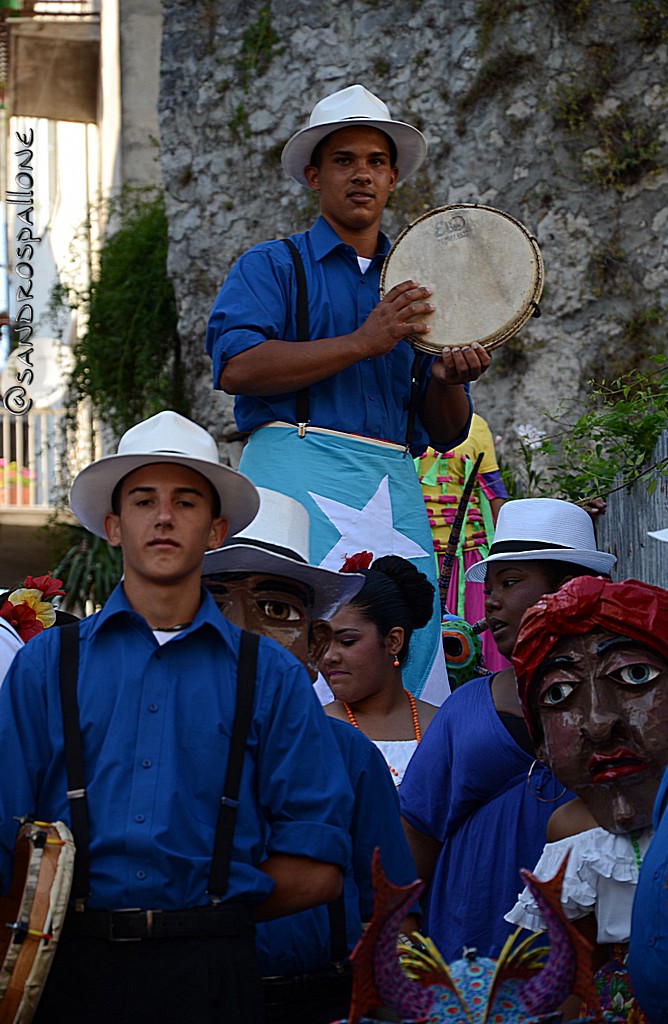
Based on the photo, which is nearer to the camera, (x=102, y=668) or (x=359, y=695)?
(x=102, y=668)

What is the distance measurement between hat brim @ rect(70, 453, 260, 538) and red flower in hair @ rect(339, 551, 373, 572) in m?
1.47

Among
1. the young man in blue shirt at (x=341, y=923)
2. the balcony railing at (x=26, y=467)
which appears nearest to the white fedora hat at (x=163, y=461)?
the young man in blue shirt at (x=341, y=923)

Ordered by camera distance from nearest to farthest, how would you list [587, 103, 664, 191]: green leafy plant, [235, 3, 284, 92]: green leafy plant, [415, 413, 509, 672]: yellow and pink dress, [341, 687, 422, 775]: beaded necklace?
[341, 687, 422, 775]: beaded necklace → [415, 413, 509, 672]: yellow and pink dress → [587, 103, 664, 191]: green leafy plant → [235, 3, 284, 92]: green leafy plant

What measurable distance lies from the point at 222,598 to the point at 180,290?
21.5ft

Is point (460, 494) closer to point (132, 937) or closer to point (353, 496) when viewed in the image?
point (353, 496)

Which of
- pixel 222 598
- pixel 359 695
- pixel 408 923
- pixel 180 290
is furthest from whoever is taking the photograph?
pixel 180 290

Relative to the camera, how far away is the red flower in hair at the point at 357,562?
4.92 meters

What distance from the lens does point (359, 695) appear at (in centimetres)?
485

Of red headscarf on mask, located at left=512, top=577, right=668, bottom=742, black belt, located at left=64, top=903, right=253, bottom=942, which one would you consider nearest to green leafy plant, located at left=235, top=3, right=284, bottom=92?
red headscarf on mask, located at left=512, top=577, right=668, bottom=742

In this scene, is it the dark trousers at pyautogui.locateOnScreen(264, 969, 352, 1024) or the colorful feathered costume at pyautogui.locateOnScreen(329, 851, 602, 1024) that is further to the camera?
the dark trousers at pyautogui.locateOnScreen(264, 969, 352, 1024)

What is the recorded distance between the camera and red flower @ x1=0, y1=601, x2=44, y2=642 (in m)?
4.61

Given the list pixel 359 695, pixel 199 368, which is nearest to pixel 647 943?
pixel 359 695

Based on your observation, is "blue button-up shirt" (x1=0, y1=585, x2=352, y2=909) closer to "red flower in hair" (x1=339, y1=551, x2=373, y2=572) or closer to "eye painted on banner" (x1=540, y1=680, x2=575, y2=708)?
"eye painted on banner" (x1=540, y1=680, x2=575, y2=708)

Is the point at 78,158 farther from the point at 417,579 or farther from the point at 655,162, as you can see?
the point at 417,579
